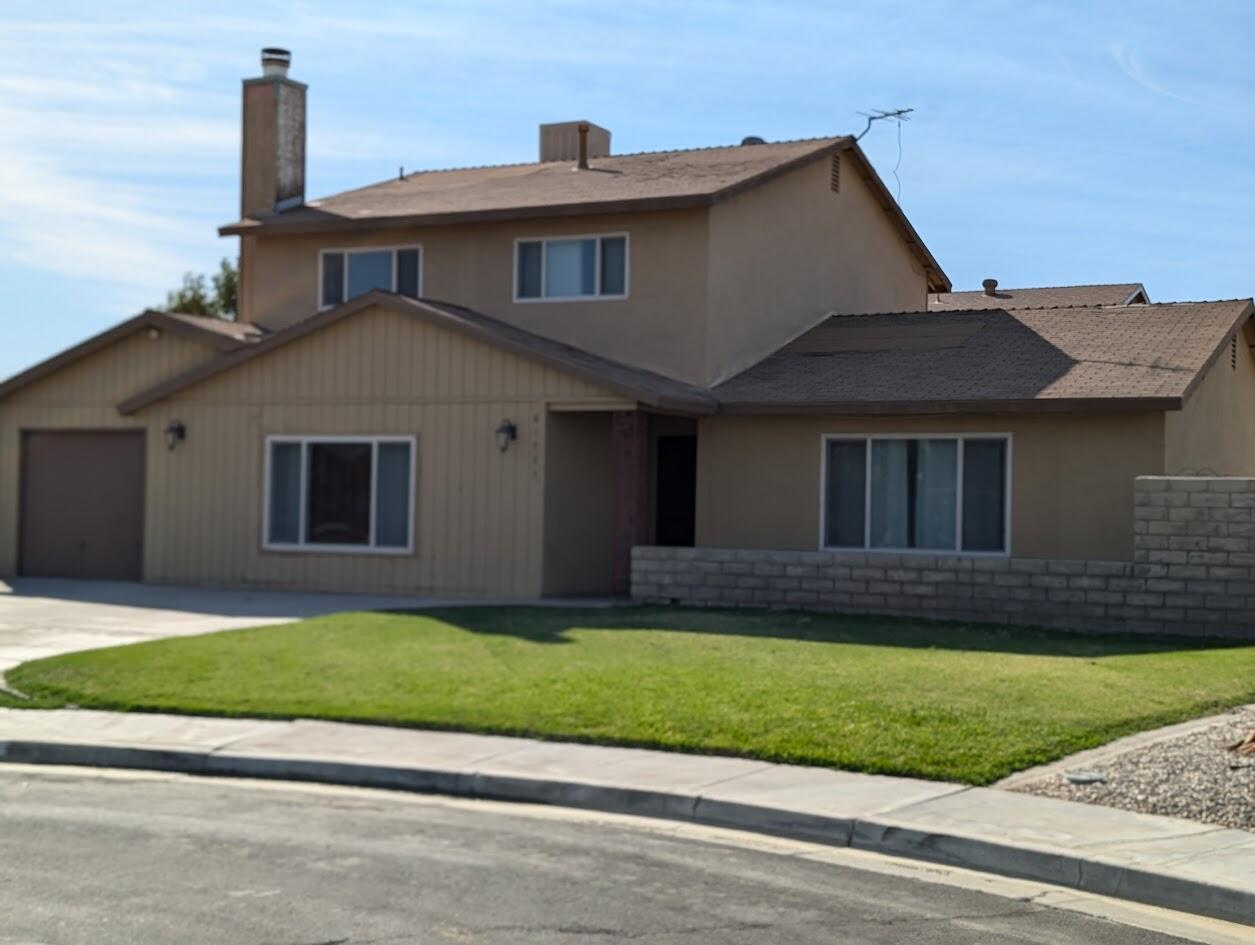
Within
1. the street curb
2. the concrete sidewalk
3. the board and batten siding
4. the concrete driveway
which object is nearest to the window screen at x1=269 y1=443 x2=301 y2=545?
the board and batten siding

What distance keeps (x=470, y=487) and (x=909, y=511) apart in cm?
577

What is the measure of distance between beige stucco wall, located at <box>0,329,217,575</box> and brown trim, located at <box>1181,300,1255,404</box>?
1369 centimetres

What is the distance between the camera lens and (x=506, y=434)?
20703mm

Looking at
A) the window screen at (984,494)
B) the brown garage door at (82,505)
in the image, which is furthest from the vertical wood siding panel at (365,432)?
the window screen at (984,494)

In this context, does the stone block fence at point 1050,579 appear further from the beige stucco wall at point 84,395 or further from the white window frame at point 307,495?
the beige stucco wall at point 84,395

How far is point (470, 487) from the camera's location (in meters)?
21.1

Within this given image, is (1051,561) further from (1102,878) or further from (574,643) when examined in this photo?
(1102,878)

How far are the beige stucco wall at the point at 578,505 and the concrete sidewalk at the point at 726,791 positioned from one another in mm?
9073

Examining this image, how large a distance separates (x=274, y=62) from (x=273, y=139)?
1.42 metres

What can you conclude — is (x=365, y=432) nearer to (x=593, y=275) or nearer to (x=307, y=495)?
(x=307, y=495)

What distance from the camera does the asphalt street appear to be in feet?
21.9

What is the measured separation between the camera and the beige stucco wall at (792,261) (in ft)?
76.2

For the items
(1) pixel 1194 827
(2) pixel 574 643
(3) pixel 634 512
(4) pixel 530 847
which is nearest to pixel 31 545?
(3) pixel 634 512

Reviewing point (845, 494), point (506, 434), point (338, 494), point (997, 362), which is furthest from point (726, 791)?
point (338, 494)
